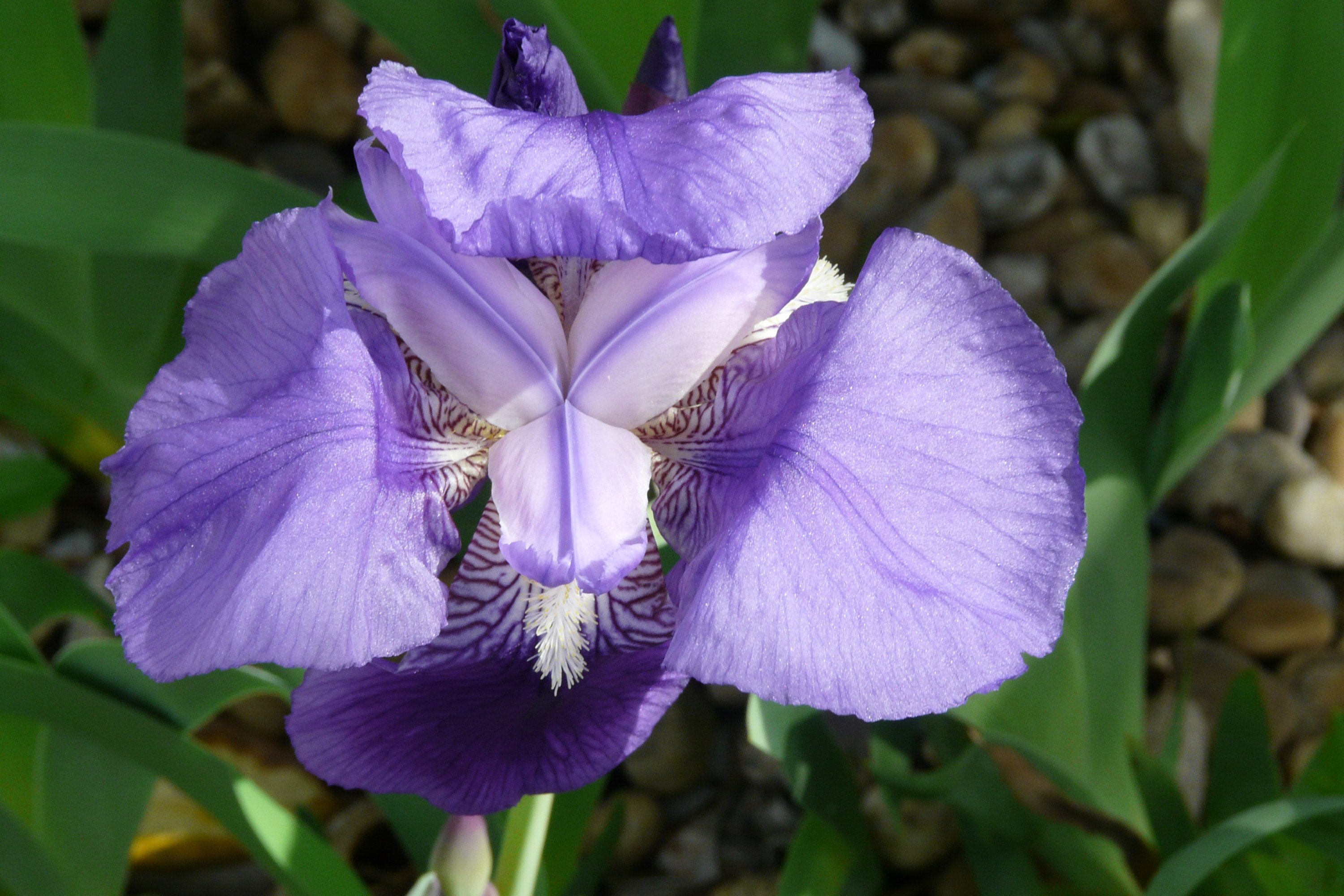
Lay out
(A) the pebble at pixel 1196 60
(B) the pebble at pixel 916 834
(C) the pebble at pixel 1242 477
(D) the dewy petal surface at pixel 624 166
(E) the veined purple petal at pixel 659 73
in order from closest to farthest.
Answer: (D) the dewy petal surface at pixel 624 166
(E) the veined purple petal at pixel 659 73
(B) the pebble at pixel 916 834
(C) the pebble at pixel 1242 477
(A) the pebble at pixel 1196 60

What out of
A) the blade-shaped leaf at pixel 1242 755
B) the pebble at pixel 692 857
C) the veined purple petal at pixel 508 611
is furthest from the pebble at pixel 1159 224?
the veined purple petal at pixel 508 611

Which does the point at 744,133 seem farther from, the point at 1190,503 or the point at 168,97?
the point at 1190,503

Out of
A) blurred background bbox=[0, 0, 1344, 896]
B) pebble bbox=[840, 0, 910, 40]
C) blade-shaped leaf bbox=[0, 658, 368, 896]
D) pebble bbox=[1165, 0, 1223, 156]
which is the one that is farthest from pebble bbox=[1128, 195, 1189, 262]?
blade-shaped leaf bbox=[0, 658, 368, 896]

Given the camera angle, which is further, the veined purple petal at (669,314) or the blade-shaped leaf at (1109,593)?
the blade-shaped leaf at (1109,593)

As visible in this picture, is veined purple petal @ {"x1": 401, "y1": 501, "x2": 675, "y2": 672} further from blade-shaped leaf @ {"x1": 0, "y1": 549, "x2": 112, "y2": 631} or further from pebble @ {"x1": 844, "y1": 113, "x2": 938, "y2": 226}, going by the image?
pebble @ {"x1": 844, "y1": 113, "x2": 938, "y2": 226}

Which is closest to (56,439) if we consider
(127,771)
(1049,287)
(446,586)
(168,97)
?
(168,97)

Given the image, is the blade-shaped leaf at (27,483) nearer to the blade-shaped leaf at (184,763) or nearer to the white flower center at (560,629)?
the blade-shaped leaf at (184,763)

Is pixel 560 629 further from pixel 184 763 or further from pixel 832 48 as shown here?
pixel 832 48

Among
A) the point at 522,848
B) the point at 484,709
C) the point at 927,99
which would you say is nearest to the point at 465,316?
the point at 484,709
